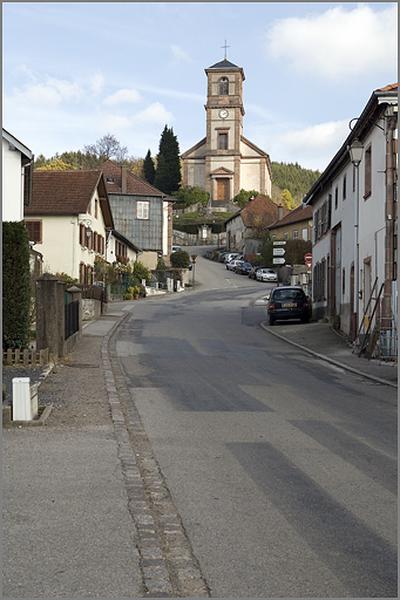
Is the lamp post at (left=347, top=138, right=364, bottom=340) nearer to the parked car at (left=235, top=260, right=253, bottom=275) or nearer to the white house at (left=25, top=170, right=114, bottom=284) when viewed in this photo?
the white house at (left=25, top=170, right=114, bottom=284)

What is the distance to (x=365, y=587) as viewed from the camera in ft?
17.9

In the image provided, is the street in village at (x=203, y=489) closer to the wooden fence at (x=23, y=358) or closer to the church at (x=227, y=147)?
the wooden fence at (x=23, y=358)

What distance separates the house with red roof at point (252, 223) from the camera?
9181 cm

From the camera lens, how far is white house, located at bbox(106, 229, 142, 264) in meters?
59.5

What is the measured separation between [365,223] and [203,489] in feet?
61.6

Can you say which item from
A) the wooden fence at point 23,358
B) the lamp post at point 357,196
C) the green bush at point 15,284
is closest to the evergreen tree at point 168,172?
the lamp post at point 357,196

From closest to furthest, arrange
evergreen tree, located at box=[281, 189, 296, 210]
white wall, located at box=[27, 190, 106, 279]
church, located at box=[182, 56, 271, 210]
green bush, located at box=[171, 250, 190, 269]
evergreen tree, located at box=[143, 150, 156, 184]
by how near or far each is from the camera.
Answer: white wall, located at box=[27, 190, 106, 279]
green bush, located at box=[171, 250, 190, 269]
church, located at box=[182, 56, 271, 210]
evergreen tree, located at box=[143, 150, 156, 184]
evergreen tree, located at box=[281, 189, 296, 210]

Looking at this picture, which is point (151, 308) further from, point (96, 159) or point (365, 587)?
point (96, 159)

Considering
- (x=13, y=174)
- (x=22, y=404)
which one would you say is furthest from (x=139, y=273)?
(x=22, y=404)

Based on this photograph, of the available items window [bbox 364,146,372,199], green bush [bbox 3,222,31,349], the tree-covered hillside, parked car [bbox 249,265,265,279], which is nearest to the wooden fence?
green bush [bbox 3,222,31,349]

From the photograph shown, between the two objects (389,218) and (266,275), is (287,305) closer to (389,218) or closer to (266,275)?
(389,218)

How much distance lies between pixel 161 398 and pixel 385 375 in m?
6.25

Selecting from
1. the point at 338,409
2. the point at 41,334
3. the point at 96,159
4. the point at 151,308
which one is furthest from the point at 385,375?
the point at 96,159

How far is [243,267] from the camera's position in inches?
3238
